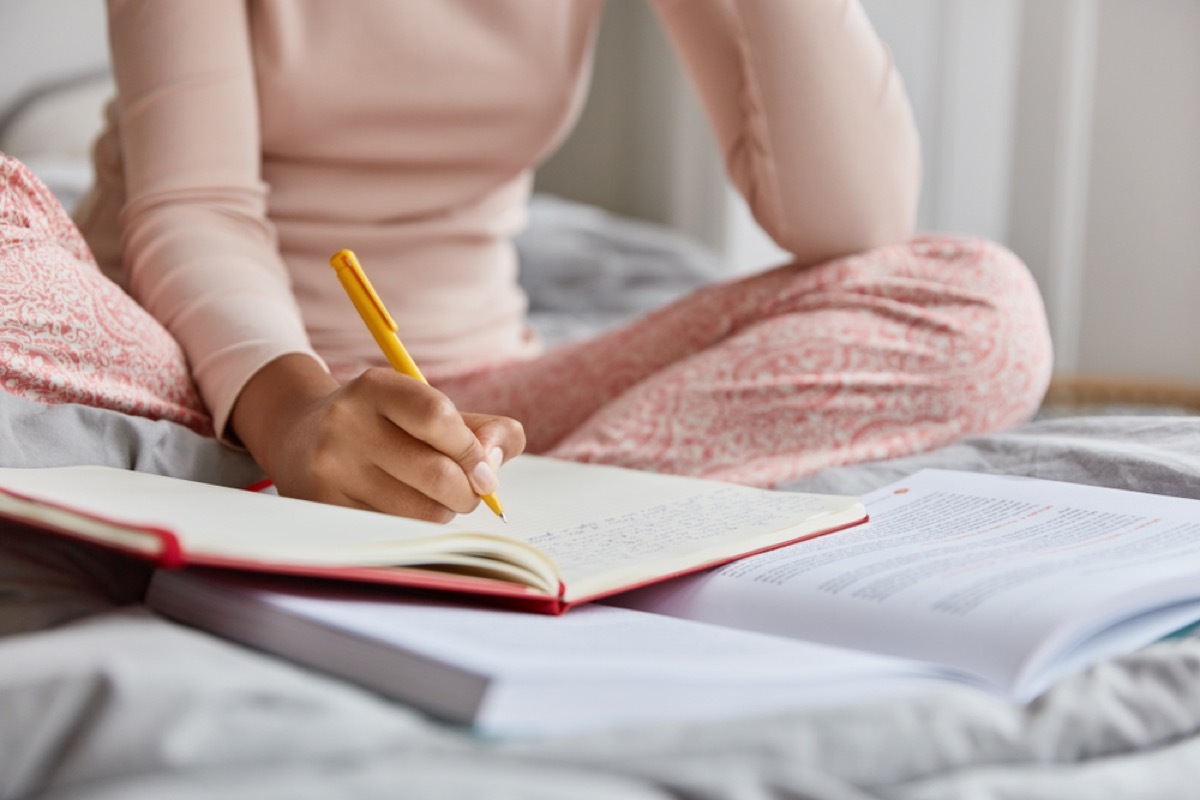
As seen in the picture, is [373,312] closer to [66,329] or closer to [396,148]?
[66,329]

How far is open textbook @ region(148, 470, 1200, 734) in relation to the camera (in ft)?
1.08

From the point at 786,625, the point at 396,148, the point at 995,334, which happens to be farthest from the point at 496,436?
the point at 396,148

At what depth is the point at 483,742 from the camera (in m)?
0.31

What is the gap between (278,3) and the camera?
0.88 meters

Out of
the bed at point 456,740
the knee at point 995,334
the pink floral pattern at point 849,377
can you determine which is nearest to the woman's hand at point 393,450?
the bed at point 456,740

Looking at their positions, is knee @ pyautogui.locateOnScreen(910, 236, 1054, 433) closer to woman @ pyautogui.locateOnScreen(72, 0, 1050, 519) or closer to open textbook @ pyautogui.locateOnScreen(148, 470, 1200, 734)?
woman @ pyautogui.locateOnScreen(72, 0, 1050, 519)

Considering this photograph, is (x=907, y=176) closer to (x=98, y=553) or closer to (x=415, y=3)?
(x=415, y=3)

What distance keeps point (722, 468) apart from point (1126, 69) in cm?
143

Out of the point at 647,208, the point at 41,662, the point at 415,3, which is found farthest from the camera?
the point at 647,208

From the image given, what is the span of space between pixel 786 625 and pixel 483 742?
0.53 ft

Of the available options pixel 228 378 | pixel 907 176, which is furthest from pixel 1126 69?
pixel 228 378

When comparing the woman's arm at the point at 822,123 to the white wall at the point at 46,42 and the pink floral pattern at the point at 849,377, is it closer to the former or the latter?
the pink floral pattern at the point at 849,377

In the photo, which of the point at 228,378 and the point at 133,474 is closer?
the point at 133,474

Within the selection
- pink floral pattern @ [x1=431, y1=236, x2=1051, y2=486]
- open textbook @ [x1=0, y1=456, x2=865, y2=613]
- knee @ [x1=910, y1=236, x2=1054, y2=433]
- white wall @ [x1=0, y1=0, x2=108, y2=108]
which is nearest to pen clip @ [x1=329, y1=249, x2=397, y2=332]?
open textbook @ [x1=0, y1=456, x2=865, y2=613]
